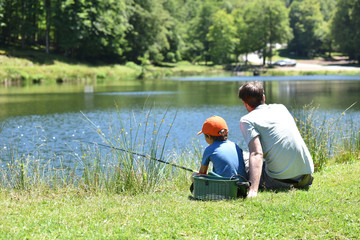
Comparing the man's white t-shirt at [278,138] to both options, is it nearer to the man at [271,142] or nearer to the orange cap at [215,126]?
the man at [271,142]

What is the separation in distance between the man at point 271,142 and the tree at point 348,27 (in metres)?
65.8

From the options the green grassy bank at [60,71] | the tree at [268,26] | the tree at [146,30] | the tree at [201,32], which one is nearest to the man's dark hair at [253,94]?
the green grassy bank at [60,71]

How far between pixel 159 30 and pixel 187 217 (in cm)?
6096

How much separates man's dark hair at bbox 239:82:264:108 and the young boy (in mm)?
444

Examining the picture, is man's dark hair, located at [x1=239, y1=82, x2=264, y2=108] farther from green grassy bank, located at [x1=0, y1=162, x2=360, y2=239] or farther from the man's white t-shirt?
green grassy bank, located at [x1=0, y1=162, x2=360, y2=239]

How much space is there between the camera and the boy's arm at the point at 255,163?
496 cm

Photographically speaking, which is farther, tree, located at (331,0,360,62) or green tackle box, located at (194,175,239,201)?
tree, located at (331,0,360,62)

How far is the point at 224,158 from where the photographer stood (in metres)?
5.05

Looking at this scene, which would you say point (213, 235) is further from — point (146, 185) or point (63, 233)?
point (146, 185)

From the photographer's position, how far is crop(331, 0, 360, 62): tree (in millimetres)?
65500

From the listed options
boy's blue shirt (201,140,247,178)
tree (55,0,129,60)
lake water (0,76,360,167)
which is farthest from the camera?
tree (55,0,129,60)

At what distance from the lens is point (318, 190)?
5352mm

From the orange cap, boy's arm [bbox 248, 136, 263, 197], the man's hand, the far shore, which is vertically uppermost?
the far shore

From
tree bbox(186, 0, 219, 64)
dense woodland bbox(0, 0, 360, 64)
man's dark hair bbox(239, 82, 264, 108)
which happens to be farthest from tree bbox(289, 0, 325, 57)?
man's dark hair bbox(239, 82, 264, 108)
